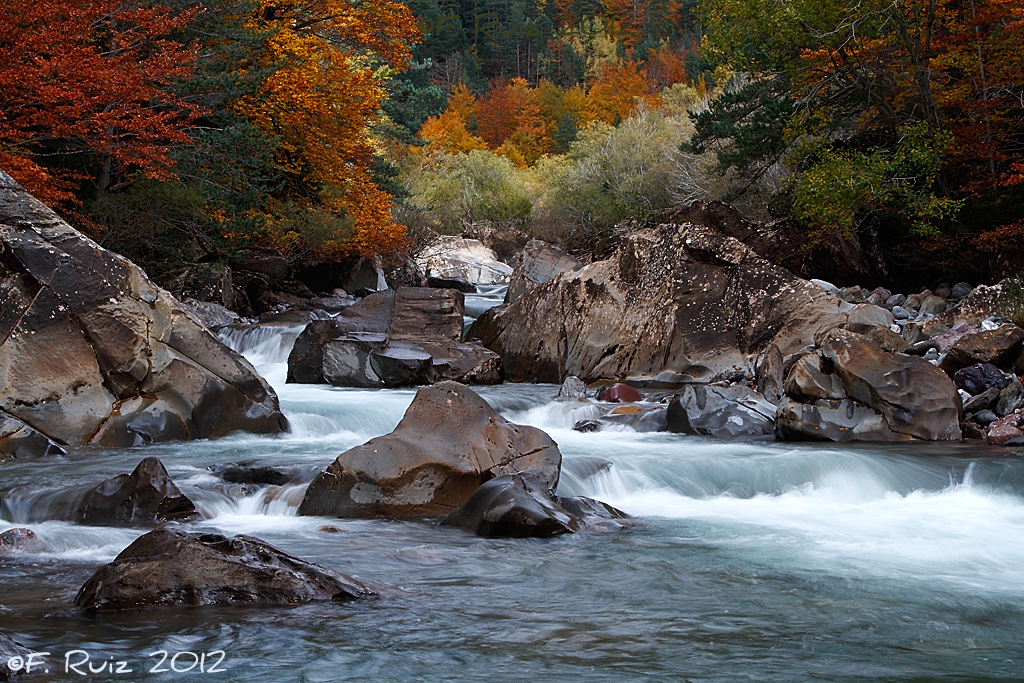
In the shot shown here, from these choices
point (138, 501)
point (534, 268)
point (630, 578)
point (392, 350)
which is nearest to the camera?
point (630, 578)

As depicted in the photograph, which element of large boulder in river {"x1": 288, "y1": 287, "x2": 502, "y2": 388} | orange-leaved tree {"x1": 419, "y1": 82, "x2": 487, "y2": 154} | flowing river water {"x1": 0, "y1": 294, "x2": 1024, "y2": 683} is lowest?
flowing river water {"x1": 0, "y1": 294, "x2": 1024, "y2": 683}

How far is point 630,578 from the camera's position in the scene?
5.73 meters

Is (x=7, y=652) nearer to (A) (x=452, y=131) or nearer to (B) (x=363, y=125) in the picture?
(B) (x=363, y=125)

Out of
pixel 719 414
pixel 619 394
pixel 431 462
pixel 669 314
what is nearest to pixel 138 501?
pixel 431 462

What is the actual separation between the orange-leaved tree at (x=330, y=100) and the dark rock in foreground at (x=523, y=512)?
1588cm

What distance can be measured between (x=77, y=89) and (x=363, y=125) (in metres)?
10.2

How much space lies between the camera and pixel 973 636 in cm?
473

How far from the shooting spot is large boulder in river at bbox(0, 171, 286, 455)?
10039 millimetres

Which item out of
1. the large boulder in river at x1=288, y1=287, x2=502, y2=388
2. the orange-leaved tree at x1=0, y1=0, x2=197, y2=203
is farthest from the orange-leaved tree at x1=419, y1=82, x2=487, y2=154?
the large boulder in river at x1=288, y1=287, x2=502, y2=388

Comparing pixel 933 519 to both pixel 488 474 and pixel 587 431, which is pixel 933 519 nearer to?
pixel 488 474

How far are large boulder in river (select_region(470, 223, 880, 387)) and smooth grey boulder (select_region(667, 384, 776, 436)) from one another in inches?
81.1

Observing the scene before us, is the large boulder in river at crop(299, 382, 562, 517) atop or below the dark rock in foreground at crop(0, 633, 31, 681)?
atop

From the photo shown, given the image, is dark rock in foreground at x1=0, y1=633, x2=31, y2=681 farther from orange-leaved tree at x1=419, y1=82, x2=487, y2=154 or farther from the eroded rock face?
orange-leaved tree at x1=419, y1=82, x2=487, y2=154

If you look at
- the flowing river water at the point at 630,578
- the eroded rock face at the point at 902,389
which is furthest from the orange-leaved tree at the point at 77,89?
the eroded rock face at the point at 902,389
